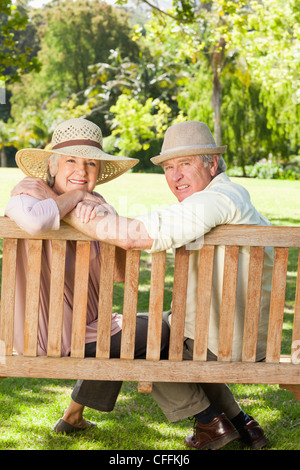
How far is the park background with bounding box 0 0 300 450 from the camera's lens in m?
3.44

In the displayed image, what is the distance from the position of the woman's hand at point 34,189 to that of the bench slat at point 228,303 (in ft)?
2.53

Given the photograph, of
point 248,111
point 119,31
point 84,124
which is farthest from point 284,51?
point 119,31

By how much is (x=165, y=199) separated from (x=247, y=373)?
15.4m

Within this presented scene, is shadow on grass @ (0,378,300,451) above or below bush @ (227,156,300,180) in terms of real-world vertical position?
below

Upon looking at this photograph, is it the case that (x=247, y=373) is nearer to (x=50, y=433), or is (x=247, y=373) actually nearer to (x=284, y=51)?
(x=50, y=433)

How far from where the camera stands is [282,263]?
252 cm

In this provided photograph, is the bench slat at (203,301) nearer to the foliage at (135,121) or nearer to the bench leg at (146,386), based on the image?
the bench leg at (146,386)

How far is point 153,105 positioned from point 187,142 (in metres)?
39.3

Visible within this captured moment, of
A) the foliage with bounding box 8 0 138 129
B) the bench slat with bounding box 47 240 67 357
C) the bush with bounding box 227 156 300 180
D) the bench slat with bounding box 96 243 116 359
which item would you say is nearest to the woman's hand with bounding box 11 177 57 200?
the bench slat with bounding box 47 240 67 357

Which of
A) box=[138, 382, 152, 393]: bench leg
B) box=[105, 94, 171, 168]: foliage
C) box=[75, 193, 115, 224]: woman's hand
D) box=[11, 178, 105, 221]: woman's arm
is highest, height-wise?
box=[105, 94, 171, 168]: foliage

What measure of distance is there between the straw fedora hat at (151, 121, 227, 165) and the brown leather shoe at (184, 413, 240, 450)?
1225 mm

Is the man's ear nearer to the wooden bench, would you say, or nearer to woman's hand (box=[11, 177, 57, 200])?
the wooden bench

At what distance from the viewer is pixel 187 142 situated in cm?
282

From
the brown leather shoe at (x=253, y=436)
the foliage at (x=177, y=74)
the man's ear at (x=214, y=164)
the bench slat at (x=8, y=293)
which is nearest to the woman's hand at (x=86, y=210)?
the bench slat at (x=8, y=293)
